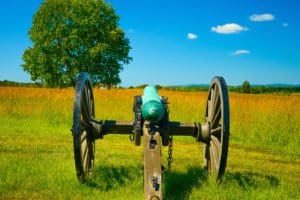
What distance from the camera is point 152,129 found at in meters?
5.06

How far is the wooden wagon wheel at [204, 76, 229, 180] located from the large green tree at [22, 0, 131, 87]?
89.6 ft

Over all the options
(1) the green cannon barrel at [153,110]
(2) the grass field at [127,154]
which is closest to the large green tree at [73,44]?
(2) the grass field at [127,154]

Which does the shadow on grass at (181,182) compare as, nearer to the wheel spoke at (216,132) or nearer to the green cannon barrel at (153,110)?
the wheel spoke at (216,132)

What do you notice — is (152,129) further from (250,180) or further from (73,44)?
(73,44)

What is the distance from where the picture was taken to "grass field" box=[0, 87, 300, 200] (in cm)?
550

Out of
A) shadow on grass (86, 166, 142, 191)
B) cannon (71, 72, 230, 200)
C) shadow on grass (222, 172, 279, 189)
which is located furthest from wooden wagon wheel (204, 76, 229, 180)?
shadow on grass (86, 166, 142, 191)

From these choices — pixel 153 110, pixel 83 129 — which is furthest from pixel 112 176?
pixel 153 110

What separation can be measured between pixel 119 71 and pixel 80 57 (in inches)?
133

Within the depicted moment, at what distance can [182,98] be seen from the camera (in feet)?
51.5

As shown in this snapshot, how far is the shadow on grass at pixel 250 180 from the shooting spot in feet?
19.4

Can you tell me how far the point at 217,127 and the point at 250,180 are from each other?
926 millimetres

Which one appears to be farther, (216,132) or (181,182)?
(181,182)

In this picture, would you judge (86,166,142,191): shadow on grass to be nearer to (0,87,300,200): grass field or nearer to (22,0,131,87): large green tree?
(0,87,300,200): grass field

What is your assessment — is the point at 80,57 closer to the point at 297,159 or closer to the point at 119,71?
the point at 119,71
